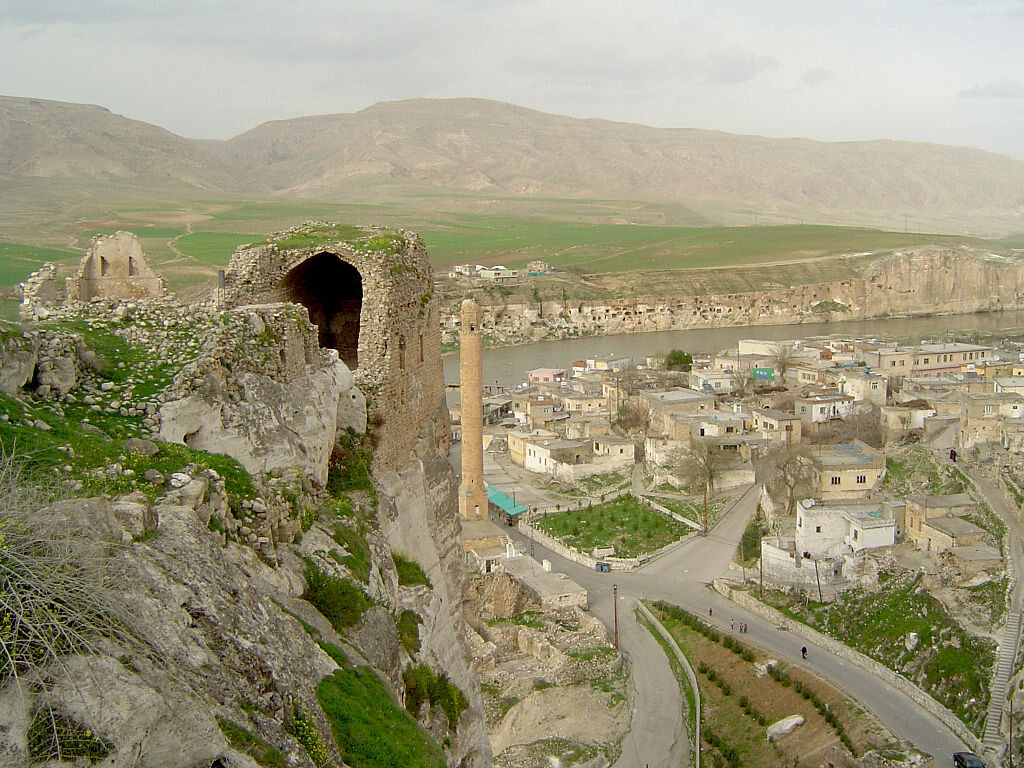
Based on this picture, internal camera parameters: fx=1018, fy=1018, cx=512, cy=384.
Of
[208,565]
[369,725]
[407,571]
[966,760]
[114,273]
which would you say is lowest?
[966,760]

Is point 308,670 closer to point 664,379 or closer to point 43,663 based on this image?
point 43,663

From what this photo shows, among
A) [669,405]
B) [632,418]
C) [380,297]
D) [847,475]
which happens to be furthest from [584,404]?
[380,297]

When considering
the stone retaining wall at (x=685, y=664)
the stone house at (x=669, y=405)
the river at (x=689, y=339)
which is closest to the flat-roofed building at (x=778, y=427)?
the stone house at (x=669, y=405)

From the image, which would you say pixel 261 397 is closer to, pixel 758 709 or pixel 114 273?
pixel 114 273

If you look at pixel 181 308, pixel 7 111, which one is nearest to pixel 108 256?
pixel 181 308

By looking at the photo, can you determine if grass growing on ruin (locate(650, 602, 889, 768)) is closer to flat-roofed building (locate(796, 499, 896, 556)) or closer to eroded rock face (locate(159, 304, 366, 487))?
flat-roofed building (locate(796, 499, 896, 556))

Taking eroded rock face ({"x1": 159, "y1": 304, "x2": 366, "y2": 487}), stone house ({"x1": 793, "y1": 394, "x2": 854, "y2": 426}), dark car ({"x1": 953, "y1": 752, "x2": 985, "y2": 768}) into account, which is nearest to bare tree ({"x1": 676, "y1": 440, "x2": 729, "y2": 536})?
stone house ({"x1": 793, "y1": 394, "x2": 854, "y2": 426})
